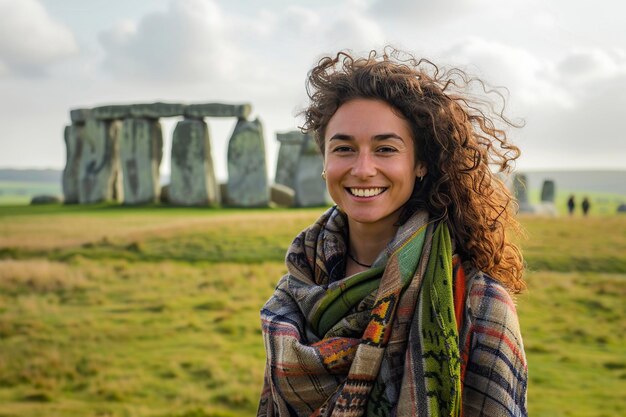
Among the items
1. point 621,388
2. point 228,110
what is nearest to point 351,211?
point 621,388

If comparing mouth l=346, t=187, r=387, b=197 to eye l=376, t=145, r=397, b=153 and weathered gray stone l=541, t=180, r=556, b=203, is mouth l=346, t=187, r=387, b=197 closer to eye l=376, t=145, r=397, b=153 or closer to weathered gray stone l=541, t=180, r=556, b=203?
eye l=376, t=145, r=397, b=153

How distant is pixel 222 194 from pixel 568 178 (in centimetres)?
11290

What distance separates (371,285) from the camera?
2260 mm

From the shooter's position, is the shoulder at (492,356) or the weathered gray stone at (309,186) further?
the weathered gray stone at (309,186)

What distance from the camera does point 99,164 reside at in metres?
20.6

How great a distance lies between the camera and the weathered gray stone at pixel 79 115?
2133 centimetres

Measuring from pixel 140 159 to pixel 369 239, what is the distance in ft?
59.5

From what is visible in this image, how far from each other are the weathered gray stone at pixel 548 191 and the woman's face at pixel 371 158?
25.8 metres

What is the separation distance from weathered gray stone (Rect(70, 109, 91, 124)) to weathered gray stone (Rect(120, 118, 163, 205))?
165cm

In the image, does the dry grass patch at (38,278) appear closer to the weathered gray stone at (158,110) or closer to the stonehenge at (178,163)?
the stonehenge at (178,163)

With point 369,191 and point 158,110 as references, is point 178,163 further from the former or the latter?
point 369,191

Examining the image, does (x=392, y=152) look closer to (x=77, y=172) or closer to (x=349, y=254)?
(x=349, y=254)

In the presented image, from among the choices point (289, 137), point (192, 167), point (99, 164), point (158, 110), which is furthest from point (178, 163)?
point (289, 137)

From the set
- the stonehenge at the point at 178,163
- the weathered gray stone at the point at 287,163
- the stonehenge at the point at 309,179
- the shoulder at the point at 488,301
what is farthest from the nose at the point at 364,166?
the weathered gray stone at the point at 287,163
